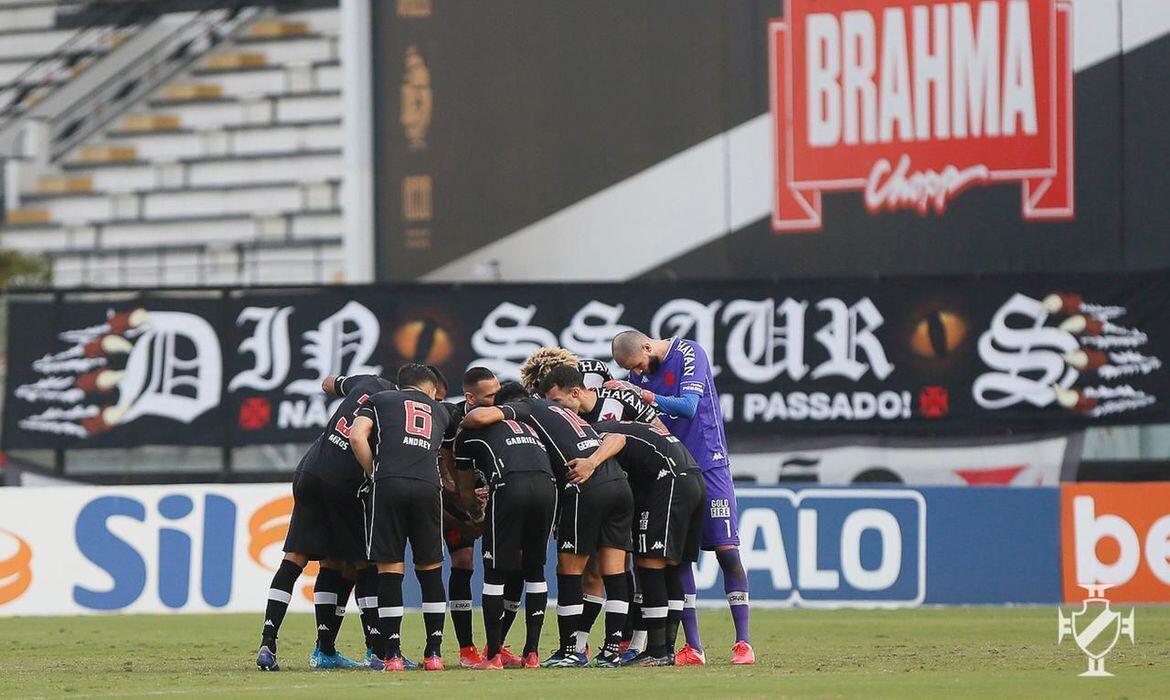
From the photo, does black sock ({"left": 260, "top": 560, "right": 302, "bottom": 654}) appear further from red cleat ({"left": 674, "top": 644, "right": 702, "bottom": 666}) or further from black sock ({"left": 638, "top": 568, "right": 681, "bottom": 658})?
red cleat ({"left": 674, "top": 644, "right": 702, "bottom": 666})

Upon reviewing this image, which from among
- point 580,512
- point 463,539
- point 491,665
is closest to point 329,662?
point 491,665

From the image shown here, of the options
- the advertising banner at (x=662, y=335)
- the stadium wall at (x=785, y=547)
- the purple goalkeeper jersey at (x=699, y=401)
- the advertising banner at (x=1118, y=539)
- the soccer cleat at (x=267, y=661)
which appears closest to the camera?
the soccer cleat at (x=267, y=661)

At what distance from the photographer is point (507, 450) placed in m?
11.6

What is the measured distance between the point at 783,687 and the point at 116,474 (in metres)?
11.3

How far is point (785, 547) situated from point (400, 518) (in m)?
7.16

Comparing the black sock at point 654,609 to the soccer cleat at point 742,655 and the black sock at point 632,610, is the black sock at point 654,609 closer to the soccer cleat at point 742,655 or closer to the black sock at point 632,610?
the black sock at point 632,610

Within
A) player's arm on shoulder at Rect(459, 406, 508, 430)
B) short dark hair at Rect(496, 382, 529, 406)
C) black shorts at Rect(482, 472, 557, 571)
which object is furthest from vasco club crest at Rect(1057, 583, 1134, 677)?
short dark hair at Rect(496, 382, 529, 406)

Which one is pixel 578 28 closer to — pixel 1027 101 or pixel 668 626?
pixel 1027 101

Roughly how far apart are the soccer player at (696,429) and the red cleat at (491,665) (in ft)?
3.71

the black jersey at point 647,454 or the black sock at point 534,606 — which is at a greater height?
the black jersey at point 647,454

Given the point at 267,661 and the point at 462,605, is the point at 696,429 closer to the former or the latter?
the point at 462,605

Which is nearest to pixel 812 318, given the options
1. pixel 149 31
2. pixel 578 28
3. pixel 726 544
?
pixel 578 28

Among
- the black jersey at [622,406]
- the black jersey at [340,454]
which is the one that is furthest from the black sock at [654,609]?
the black jersey at [340,454]

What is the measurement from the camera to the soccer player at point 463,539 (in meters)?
12.0
